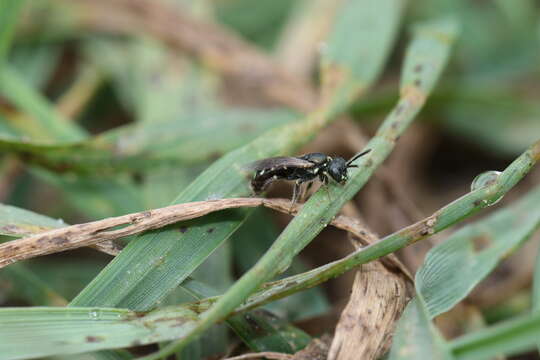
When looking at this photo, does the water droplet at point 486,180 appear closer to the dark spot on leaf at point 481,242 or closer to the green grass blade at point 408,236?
the green grass blade at point 408,236

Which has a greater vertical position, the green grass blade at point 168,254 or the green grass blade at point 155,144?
the green grass blade at point 155,144

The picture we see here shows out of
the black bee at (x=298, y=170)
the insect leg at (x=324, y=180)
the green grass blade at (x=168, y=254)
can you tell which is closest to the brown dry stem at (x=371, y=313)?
the insect leg at (x=324, y=180)

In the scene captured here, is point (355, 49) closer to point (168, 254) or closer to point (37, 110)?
point (37, 110)

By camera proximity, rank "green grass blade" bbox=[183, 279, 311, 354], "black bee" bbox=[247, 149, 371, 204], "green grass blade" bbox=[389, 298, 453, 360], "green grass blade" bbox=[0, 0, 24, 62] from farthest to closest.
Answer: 1. "green grass blade" bbox=[0, 0, 24, 62]
2. "black bee" bbox=[247, 149, 371, 204]
3. "green grass blade" bbox=[183, 279, 311, 354]
4. "green grass blade" bbox=[389, 298, 453, 360]

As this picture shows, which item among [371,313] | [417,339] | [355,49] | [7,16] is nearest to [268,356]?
[371,313]

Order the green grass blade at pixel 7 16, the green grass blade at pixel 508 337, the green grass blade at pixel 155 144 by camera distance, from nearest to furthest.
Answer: the green grass blade at pixel 508 337 < the green grass blade at pixel 155 144 < the green grass blade at pixel 7 16

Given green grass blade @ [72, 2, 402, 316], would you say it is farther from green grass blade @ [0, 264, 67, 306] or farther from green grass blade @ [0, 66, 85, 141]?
green grass blade @ [0, 66, 85, 141]

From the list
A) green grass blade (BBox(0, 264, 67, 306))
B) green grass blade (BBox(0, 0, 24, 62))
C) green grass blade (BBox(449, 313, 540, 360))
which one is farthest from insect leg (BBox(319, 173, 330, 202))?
green grass blade (BBox(0, 0, 24, 62))
